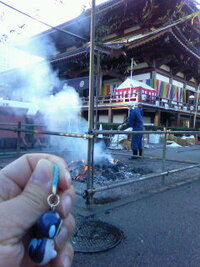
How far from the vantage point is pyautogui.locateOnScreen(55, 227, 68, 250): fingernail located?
0.70 meters

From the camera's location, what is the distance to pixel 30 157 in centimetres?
72

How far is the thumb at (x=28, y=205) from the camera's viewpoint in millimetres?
625

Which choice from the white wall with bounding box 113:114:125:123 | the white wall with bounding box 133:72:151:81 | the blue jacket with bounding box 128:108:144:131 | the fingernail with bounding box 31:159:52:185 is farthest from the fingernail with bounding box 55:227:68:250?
the white wall with bounding box 133:72:151:81

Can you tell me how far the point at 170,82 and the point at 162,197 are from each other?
15243 millimetres

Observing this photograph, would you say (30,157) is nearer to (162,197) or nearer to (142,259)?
(142,259)

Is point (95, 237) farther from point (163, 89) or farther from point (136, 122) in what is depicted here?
point (163, 89)

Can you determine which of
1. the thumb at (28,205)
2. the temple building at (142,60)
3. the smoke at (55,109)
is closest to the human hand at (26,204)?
the thumb at (28,205)

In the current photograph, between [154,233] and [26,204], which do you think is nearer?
Result: [26,204]

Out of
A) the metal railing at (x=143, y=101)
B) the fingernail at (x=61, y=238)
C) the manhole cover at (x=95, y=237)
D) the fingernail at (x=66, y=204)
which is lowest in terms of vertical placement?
the manhole cover at (x=95, y=237)

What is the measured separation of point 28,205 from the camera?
0.64 metres

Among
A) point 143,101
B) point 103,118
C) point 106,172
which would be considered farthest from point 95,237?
point 103,118

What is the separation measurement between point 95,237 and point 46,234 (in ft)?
6.39

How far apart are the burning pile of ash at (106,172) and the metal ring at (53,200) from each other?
3.54m

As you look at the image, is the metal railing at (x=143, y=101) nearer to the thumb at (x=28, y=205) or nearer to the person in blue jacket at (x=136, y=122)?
the person in blue jacket at (x=136, y=122)
